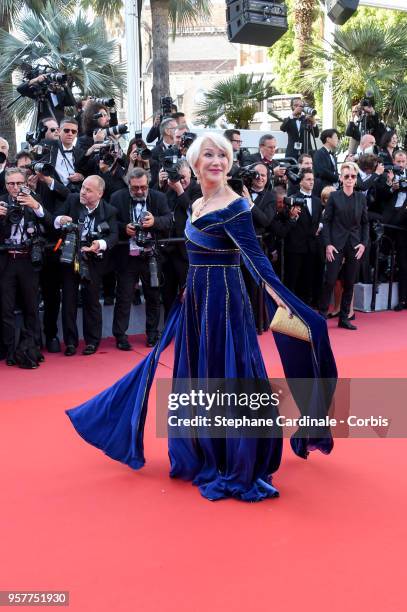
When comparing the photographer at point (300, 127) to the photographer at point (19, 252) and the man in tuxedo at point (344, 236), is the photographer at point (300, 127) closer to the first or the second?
the man in tuxedo at point (344, 236)

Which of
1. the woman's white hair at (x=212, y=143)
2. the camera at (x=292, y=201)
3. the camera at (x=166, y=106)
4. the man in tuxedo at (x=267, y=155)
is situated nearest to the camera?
the woman's white hair at (x=212, y=143)

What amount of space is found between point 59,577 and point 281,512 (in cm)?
110

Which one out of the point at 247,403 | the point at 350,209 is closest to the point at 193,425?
the point at 247,403

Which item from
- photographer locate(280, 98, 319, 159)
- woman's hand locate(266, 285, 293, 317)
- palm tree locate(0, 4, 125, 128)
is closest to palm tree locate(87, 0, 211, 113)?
palm tree locate(0, 4, 125, 128)

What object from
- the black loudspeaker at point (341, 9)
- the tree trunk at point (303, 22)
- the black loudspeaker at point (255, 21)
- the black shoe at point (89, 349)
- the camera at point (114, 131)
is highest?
the tree trunk at point (303, 22)

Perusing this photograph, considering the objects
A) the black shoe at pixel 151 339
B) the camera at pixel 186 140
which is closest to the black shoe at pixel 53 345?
the black shoe at pixel 151 339

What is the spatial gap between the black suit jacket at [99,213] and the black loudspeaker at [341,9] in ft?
14.3

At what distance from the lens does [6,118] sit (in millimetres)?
13812

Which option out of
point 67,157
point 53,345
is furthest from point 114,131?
point 53,345

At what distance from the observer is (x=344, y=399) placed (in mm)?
4148

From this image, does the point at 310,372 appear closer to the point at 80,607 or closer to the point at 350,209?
the point at 80,607

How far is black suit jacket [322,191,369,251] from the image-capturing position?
7.70 m

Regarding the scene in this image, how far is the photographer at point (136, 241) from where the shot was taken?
22.3ft

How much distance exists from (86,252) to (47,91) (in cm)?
261
